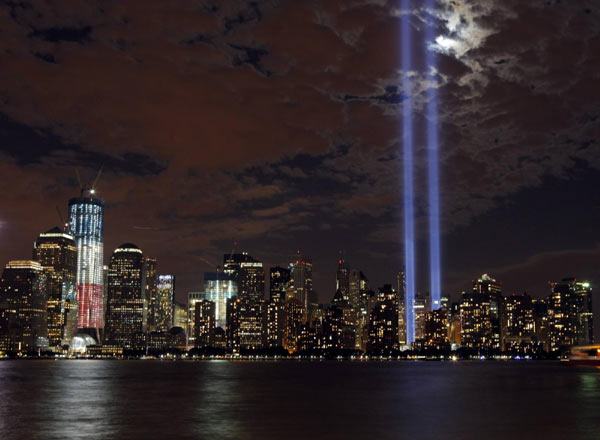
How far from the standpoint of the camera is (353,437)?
55812 millimetres

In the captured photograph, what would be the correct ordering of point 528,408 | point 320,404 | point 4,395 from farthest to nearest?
point 4,395 < point 320,404 < point 528,408

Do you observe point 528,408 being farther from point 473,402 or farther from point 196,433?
point 196,433

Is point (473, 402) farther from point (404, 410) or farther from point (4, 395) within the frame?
point (4, 395)

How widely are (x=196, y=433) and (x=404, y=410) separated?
29708 mm

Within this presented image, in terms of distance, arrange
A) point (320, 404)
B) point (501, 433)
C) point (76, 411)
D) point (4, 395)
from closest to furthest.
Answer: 1. point (501, 433)
2. point (76, 411)
3. point (320, 404)
4. point (4, 395)

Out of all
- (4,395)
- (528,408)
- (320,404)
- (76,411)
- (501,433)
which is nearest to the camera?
(501,433)

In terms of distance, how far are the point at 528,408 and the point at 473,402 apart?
8.68 metres

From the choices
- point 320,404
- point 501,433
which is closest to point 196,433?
point 501,433

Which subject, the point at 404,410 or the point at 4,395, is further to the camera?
the point at 4,395

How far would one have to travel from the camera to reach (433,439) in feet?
180

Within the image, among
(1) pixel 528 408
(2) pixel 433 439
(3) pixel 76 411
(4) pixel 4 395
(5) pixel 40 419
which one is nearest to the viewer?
(2) pixel 433 439

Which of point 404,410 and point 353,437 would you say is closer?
point 353,437

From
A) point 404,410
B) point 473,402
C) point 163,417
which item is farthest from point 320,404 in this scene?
point 163,417

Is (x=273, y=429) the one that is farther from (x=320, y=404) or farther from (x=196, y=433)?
(x=320, y=404)
